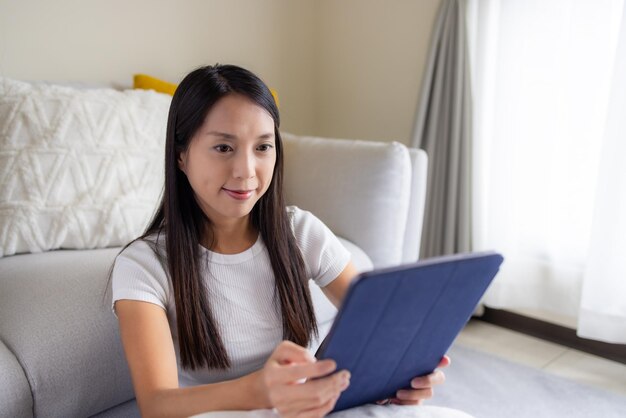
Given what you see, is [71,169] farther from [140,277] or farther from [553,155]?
[553,155]

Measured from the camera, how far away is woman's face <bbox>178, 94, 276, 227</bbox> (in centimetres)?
95

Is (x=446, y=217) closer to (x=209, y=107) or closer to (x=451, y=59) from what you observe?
(x=451, y=59)

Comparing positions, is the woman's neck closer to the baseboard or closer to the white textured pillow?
the white textured pillow

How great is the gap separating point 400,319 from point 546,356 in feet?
5.51

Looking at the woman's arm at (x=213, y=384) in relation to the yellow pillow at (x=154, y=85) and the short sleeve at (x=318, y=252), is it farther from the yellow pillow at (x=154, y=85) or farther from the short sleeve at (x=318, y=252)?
the yellow pillow at (x=154, y=85)

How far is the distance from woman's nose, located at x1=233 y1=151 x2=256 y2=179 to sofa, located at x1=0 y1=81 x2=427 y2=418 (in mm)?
388

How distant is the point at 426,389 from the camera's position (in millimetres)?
834

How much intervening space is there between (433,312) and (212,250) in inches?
18.3

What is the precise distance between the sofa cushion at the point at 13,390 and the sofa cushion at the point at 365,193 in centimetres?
102

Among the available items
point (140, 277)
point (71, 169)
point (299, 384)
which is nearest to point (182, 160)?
point (140, 277)

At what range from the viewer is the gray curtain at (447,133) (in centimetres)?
227

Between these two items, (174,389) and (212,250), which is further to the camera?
(212,250)

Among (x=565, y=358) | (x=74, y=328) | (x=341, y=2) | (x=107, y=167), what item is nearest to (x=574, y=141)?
(x=565, y=358)

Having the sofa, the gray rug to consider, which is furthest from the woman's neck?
the gray rug
